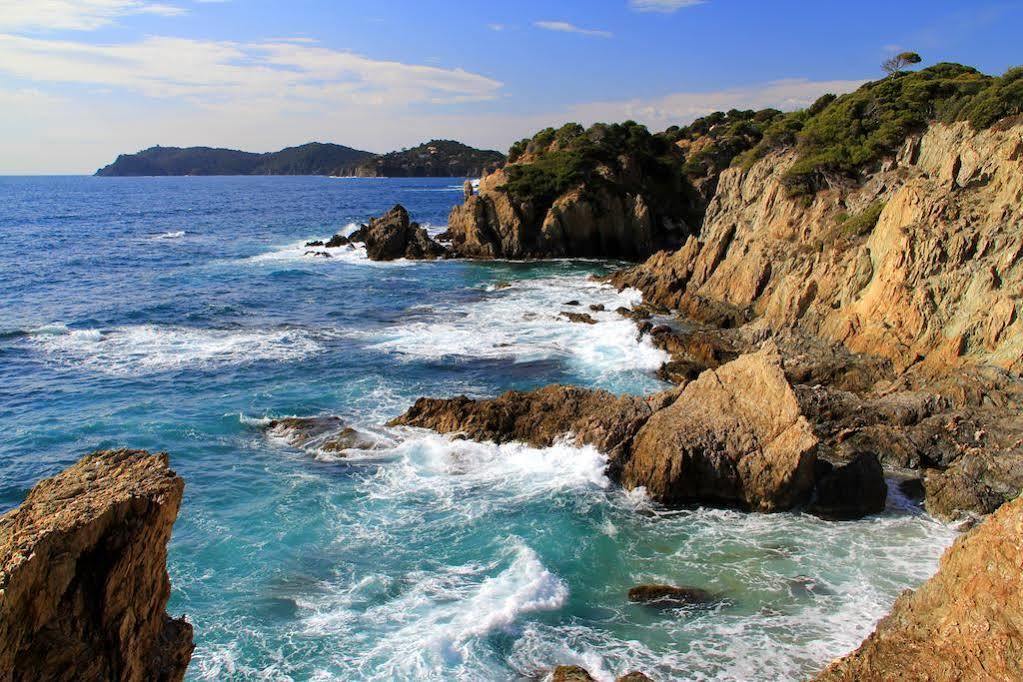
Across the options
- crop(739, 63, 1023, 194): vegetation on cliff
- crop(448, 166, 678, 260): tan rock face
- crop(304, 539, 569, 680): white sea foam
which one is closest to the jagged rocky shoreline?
crop(739, 63, 1023, 194): vegetation on cliff

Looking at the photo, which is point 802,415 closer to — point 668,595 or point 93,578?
point 668,595

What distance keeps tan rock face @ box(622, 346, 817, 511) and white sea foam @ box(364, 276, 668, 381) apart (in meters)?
9.55

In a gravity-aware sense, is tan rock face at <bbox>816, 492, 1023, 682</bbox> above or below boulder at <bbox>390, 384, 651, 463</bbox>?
above

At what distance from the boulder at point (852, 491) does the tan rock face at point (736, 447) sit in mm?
420

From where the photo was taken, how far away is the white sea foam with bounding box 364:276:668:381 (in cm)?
3138

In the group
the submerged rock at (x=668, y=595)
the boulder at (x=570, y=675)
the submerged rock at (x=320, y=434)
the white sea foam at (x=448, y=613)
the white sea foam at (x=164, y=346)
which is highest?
the white sea foam at (x=164, y=346)

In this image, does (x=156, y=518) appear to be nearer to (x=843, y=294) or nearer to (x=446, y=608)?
(x=446, y=608)

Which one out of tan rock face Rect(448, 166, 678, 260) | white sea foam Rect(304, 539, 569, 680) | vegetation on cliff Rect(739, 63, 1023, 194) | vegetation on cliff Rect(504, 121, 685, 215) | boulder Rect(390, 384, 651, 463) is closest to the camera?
white sea foam Rect(304, 539, 569, 680)

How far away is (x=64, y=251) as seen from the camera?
64.9m

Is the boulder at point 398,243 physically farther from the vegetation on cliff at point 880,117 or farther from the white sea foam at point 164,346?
the vegetation on cliff at point 880,117

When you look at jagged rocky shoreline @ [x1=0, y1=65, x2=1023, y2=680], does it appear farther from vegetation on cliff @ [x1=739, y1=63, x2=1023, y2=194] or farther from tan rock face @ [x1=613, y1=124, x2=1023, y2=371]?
vegetation on cliff @ [x1=739, y1=63, x2=1023, y2=194]

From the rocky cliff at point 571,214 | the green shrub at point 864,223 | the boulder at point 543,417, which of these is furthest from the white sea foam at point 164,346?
the rocky cliff at point 571,214

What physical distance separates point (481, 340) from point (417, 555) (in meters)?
19.6

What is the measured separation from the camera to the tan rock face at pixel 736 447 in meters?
17.7
